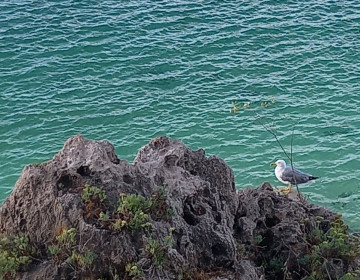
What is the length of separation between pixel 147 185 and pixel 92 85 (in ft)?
45.1

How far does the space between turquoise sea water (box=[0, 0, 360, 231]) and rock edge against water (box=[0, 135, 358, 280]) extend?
6.15 metres

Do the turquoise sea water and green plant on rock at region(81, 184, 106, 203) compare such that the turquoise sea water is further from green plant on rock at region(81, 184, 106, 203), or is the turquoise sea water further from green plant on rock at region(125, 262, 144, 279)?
green plant on rock at region(125, 262, 144, 279)

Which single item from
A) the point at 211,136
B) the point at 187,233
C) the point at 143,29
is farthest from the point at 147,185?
the point at 143,29

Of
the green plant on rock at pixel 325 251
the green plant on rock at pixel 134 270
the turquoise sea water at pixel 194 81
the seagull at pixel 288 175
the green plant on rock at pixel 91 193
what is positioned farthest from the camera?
the turquoise sea water at pixel 194 81

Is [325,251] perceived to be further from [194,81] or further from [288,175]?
[194,81]

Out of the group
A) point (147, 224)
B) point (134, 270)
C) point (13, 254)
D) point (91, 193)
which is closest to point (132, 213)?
point (147, 224)

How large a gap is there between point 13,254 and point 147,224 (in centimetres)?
172

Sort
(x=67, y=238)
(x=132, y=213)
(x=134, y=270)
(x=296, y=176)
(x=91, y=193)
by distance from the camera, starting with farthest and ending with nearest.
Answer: (x=296, y=176) < (x=91, y=193) < (x=132, y=213) < (x=67, y=238) < (x=134, y=270)

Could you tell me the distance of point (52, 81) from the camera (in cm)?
2227

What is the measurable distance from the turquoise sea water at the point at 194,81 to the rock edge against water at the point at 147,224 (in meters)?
6.15

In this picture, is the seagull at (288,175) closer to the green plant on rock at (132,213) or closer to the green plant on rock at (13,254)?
the green plant on rock at (132,213)

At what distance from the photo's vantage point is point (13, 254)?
7859 mm

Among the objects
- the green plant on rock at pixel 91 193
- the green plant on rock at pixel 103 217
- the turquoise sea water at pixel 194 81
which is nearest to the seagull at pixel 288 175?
the turquoise sea water at pixel 194 81

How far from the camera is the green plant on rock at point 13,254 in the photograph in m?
7.55
